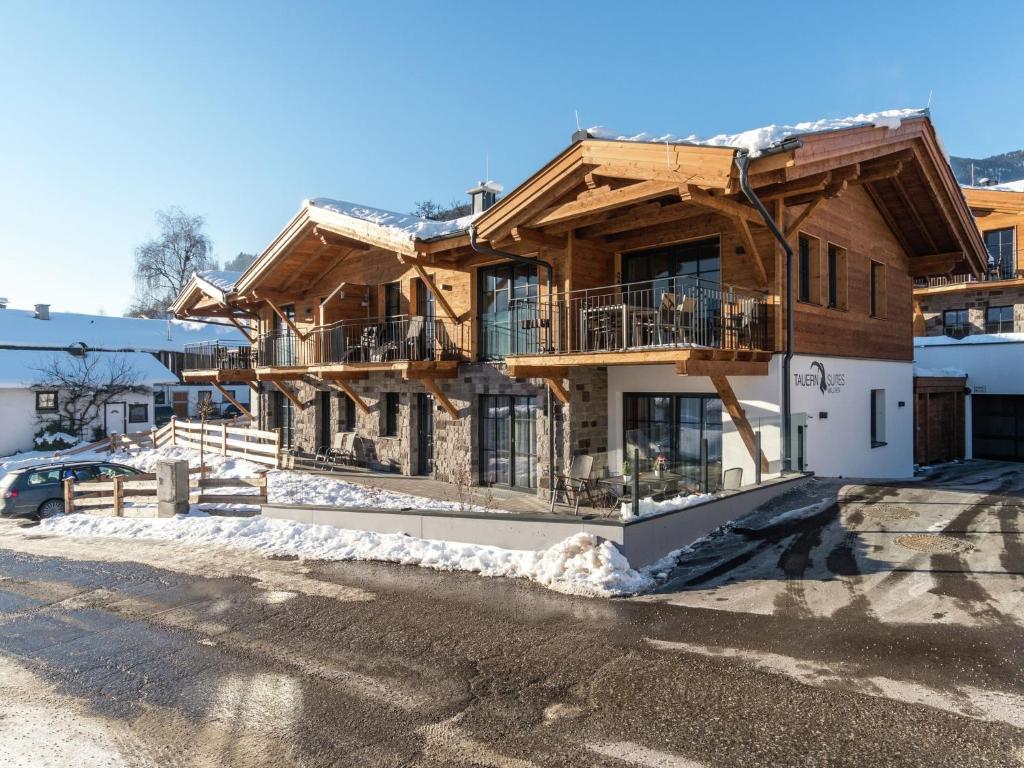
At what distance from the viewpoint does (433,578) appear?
27.2 feet

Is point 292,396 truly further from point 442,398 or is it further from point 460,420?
A: point 460,420

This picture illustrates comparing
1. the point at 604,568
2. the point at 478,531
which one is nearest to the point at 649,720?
the point at 604,568

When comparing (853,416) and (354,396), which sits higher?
(354,396)

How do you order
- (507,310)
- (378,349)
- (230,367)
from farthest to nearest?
(230,367), (378,349), (507,310)

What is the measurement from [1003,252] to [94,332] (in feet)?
140

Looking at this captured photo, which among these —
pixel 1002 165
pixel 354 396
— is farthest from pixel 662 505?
pixel 1002 165

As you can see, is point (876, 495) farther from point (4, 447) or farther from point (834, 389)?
point (4, 447)

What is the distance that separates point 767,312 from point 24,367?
104 ft

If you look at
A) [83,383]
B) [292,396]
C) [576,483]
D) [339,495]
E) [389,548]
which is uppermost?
[83,383]

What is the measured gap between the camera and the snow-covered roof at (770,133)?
925cm

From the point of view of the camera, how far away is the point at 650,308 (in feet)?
43.2

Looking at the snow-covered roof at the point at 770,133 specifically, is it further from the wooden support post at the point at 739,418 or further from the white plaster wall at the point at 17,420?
the white plaster wall at the point at 17,420

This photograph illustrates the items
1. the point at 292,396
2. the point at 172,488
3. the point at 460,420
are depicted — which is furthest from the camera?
the point at 292,396

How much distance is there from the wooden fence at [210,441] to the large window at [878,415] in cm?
1588
